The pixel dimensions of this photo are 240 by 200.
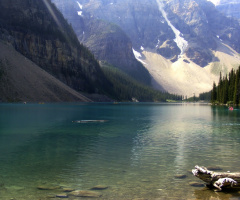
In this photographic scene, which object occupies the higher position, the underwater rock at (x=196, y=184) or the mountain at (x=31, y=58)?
the mountain at (x=31, y=58)

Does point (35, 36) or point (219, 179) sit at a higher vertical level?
point (35, 36)

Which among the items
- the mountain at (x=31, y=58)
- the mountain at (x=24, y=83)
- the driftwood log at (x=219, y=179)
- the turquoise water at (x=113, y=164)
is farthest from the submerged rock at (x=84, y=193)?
the mountain at (x=31, y=58)

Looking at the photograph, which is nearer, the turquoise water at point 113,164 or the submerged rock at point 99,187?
the turquoise water at point 113,164

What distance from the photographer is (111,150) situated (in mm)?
24250

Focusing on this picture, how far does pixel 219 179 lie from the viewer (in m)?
13.9

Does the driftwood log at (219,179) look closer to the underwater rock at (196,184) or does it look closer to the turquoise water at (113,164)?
the underwater rock at (196,184)

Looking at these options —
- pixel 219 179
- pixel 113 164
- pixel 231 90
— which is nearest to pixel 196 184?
A: pixel 219 179

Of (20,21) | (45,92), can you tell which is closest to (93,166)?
(45,92)

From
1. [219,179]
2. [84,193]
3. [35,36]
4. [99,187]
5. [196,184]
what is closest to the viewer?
[84,193]

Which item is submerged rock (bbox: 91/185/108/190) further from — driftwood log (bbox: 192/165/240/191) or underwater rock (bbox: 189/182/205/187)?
driftwood log (bbox: 192/165/240/191)

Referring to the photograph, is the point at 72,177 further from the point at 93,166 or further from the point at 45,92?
the point at 45,92

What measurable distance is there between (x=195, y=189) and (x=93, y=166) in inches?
286

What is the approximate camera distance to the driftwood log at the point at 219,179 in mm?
13844

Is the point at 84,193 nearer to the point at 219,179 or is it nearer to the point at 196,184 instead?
the point at 196,184
